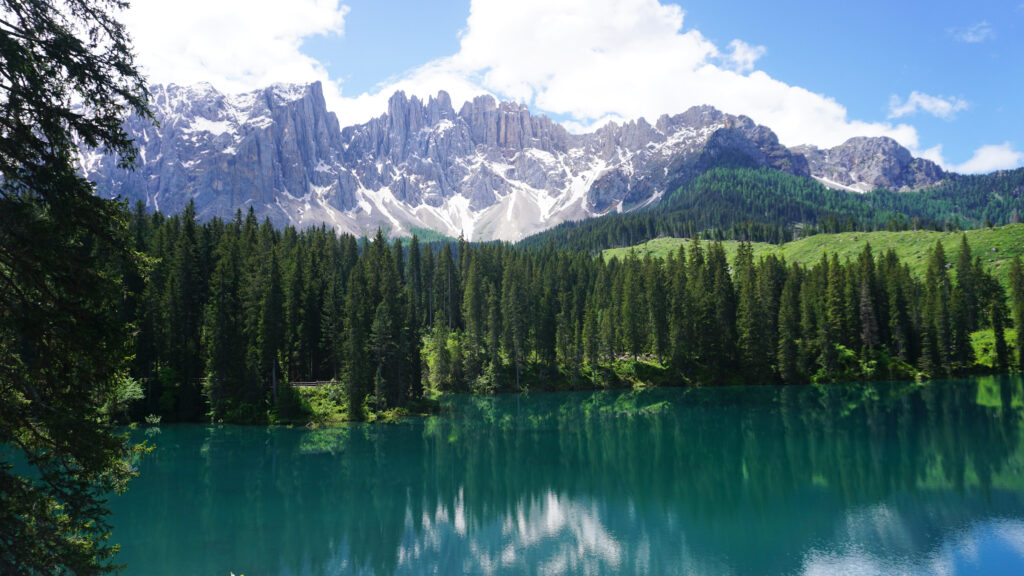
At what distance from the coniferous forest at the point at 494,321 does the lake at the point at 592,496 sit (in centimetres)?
774

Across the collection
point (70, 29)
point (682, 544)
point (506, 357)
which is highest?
point (70, 29)

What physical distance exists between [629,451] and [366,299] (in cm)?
3742

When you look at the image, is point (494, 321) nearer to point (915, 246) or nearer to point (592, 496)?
point (592, 496)

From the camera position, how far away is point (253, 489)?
128 ft

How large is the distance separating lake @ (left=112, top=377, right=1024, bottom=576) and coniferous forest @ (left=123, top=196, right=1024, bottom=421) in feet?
25.4

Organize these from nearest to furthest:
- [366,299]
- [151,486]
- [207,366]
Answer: [151,486] < [207,366] < [366,299]

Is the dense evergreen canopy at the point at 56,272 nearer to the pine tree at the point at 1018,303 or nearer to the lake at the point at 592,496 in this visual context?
the lake at the point at 592,496

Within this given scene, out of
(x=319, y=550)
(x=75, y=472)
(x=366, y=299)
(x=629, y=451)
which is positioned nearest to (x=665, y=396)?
(x=629, y=451)

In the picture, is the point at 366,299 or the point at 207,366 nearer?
the point at 207,366

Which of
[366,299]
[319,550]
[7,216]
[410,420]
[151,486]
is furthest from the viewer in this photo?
[366,299]

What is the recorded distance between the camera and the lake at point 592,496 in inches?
1066

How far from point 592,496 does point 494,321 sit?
56890mm

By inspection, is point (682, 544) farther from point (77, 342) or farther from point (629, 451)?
point (77, 342)

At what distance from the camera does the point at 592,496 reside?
37.5 m
